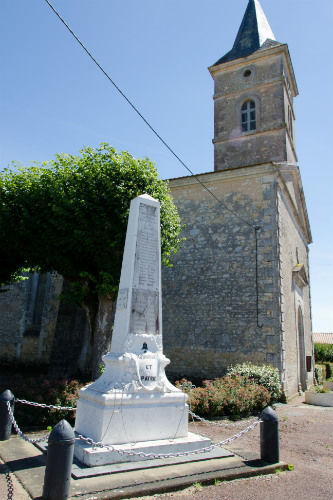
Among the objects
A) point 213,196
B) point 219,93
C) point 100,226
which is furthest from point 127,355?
point 219,93

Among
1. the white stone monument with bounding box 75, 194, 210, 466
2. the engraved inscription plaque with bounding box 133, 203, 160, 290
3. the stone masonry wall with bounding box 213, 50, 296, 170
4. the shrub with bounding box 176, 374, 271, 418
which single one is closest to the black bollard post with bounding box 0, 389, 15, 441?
the white stone monument with bounding box 75, 194, 210, 466

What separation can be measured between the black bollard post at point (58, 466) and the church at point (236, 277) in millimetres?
8154

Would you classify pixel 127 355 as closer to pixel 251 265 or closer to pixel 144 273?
pixel 144 273

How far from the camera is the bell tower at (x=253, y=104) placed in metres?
16.0

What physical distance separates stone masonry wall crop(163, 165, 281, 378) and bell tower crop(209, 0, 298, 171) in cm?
388

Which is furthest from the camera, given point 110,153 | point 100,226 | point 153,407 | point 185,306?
point 185,306

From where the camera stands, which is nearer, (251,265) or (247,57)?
(251,265)

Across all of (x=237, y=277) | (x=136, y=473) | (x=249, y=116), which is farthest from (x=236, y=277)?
(x=249, y=116)

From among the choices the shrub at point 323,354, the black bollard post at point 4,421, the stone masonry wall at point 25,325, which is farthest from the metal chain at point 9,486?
the shrub at point 323,354

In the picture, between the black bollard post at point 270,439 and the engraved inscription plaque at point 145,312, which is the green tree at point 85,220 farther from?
the black bollard post at point 270,439

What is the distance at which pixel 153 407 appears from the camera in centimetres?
470

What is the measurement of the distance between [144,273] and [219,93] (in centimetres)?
1509

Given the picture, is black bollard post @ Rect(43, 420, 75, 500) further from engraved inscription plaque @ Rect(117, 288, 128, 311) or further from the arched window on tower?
the arched window on tower

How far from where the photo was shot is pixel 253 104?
667 inches
